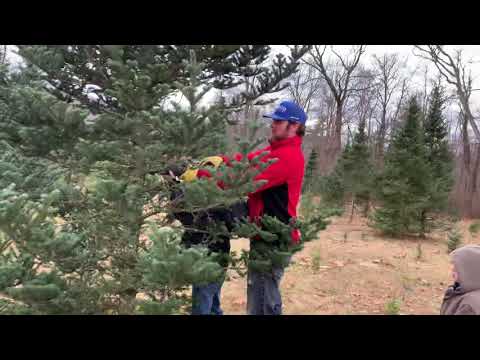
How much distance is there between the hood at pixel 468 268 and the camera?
229cm

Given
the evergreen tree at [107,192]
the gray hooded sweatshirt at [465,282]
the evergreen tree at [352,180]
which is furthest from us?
the evergreen tree at [352,180]

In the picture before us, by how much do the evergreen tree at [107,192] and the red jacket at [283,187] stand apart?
1.11 ft

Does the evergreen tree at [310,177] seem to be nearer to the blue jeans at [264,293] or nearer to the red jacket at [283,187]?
the blue jeans at [264,293]

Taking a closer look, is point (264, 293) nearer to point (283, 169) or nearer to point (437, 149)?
point (283, 169)

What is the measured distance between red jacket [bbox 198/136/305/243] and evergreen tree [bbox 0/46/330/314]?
34cm

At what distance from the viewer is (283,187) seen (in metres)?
2.71

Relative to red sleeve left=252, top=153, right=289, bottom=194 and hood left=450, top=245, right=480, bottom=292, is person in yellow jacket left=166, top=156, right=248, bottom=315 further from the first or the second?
hood left=450, top=245, right=480, bottom=292

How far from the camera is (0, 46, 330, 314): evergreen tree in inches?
66.2

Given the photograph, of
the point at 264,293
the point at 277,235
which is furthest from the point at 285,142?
the point at 264,293

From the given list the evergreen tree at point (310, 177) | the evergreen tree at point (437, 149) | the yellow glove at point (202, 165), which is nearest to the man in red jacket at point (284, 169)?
the yellow glove at point (202, 165)

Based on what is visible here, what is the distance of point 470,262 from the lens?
2.31 m

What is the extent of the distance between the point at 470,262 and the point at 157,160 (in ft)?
6.66

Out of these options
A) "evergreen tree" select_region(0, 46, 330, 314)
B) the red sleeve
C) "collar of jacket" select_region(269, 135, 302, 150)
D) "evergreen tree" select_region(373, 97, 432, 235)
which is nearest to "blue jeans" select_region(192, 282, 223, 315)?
"evergreen tree" select_region(0, 46, 330, 314)

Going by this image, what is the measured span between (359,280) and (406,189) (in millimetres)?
4577
